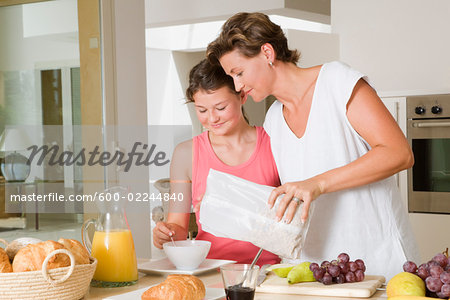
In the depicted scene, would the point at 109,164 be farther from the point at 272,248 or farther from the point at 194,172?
the point at 272,248

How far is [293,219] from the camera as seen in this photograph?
138 cm

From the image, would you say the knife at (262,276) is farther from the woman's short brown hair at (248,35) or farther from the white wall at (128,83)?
the white wall at (128,83)

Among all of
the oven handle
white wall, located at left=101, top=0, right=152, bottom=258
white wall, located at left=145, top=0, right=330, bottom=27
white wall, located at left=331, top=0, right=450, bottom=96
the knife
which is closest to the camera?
the knife

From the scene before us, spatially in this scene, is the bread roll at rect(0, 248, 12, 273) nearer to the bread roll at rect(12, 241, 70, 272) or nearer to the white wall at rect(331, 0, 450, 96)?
the bread roll at rect(12, 241, 70, 272)

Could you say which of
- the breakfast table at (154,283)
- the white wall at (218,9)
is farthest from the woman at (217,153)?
the white wall at (218,9)

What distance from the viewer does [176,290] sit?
3.82ft

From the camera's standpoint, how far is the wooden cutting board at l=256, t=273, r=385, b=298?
49.6 inches

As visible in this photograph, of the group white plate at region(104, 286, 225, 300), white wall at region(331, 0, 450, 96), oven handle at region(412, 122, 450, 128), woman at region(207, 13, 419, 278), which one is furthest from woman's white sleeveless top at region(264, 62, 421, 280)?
white wall at region(331, 0, 450, 96)

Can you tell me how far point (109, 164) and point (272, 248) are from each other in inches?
102

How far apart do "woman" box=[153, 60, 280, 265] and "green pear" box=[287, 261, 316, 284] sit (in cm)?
41

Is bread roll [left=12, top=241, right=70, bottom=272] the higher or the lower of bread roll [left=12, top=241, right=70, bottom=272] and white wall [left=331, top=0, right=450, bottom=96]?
the lower

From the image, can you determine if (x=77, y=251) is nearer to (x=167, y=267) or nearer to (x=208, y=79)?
(x=167, y=267)

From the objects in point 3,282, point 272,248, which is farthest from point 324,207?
point 3,282

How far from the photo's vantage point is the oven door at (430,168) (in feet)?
11.8
